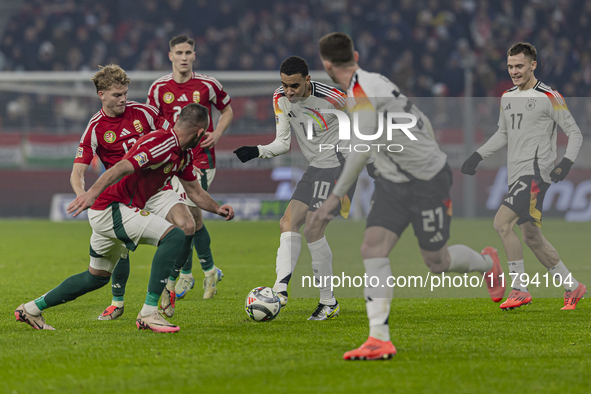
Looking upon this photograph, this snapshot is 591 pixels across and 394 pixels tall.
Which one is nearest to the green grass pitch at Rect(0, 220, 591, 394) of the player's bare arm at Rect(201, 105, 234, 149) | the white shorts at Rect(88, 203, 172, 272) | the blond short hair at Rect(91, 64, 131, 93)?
the white shorts at Rect(88, 203, 172, 272)

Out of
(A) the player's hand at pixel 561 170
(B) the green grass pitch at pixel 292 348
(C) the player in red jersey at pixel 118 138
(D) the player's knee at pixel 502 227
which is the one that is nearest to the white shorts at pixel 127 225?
(C) the player in red jersey at pixel 118 138

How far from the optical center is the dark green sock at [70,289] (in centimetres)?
504

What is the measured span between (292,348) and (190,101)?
3.41 metres

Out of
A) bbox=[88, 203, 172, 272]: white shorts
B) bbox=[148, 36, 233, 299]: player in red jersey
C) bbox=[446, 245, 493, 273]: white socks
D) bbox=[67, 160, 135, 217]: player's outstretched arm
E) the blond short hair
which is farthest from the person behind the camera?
bbox=[148, 36, 233, 299]: player in red jersey

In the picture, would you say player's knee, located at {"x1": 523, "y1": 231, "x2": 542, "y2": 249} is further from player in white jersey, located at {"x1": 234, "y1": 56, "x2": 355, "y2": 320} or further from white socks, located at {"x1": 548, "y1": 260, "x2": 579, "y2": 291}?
player in white jersey, located at {"x1": 234, "y1": 56, "x2": 355, "y2": 320}

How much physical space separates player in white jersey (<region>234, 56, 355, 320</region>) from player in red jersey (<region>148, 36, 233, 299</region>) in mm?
1006

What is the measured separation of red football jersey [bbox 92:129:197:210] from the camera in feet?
15.6

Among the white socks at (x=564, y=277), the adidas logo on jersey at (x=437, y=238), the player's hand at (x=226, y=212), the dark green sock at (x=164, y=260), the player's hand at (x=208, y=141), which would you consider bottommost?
the white socks at (x=564, y=277)

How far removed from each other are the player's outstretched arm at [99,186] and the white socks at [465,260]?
216cm

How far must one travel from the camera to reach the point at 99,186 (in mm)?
4492

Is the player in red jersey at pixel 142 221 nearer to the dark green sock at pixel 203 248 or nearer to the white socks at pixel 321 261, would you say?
the white socks at pixel 321 261

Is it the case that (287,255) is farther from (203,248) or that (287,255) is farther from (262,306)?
(203,248)

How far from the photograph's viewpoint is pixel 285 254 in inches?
231

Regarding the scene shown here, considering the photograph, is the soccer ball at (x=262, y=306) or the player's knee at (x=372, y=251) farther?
the soccer ball at (x=262, y=306)
